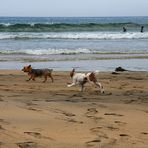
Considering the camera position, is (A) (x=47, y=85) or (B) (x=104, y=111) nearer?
(B) (x=104, y=111)

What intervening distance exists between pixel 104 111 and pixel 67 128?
5.27 ft

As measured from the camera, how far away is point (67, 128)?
20.5 ft

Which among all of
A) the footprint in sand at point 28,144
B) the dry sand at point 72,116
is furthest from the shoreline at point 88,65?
the footprint in sand at point 28,144

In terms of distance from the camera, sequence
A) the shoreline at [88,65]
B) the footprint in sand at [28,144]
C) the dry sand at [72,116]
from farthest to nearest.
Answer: the shoreline at [88,65], the dry sand at [72,116], the footprint in sand at [28,144]

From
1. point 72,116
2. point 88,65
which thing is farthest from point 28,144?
point 88,65

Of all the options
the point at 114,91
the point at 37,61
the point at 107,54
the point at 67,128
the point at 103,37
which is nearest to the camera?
the point at 67,128

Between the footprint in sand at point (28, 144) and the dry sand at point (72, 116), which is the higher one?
the footprint in sand at point (28, 144)

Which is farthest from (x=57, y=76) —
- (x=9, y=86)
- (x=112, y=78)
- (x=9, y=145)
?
(x=9, y=145)

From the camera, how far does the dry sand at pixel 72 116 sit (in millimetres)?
5656

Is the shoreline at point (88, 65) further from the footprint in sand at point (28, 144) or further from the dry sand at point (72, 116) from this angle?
the footprint in sand at point (28, 144)

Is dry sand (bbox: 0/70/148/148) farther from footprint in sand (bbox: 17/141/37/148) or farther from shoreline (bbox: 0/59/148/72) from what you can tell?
shoreline (bbox: 0/59/148/72)

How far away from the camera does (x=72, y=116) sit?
716 centimetres

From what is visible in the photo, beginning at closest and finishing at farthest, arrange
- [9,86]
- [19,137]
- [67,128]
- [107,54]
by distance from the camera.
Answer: [19,137]
[67,128]
[9,86]
[107,54]

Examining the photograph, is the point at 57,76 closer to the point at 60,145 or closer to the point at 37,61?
the point at 37,61
